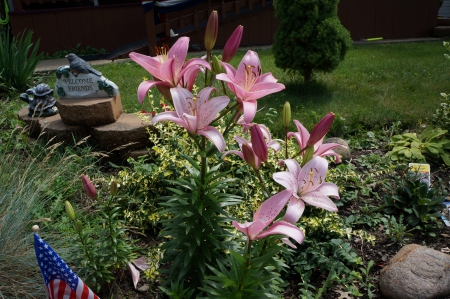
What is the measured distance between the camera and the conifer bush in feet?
17.8

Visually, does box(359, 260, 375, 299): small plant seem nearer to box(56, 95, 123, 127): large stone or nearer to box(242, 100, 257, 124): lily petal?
box(242, 100, 257, 124): lily petal

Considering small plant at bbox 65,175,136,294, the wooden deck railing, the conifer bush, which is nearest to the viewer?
small plant at bbox 65,175,136,294

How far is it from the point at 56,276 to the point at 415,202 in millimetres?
2541

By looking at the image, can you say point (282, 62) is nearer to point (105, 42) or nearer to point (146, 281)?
point (146, 281)

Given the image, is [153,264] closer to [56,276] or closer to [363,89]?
[56,276]

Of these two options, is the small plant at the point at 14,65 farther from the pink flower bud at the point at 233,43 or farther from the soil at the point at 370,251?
the pink flower bud at the point at 233,43

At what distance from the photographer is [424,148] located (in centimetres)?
385

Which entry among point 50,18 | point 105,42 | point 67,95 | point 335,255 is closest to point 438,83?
point 335,255

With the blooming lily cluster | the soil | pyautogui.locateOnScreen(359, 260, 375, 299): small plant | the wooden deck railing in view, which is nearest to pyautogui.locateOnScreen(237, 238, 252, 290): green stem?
the blooming lily cluster

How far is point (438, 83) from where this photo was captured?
5.94m

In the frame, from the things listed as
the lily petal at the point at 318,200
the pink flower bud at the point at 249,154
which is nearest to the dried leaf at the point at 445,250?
the lily petal at the point at 318,200

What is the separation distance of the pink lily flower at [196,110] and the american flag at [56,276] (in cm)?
61

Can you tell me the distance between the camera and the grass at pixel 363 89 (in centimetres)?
472

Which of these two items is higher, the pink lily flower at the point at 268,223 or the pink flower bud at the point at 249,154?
the pink flower bud at the point at 249,154
